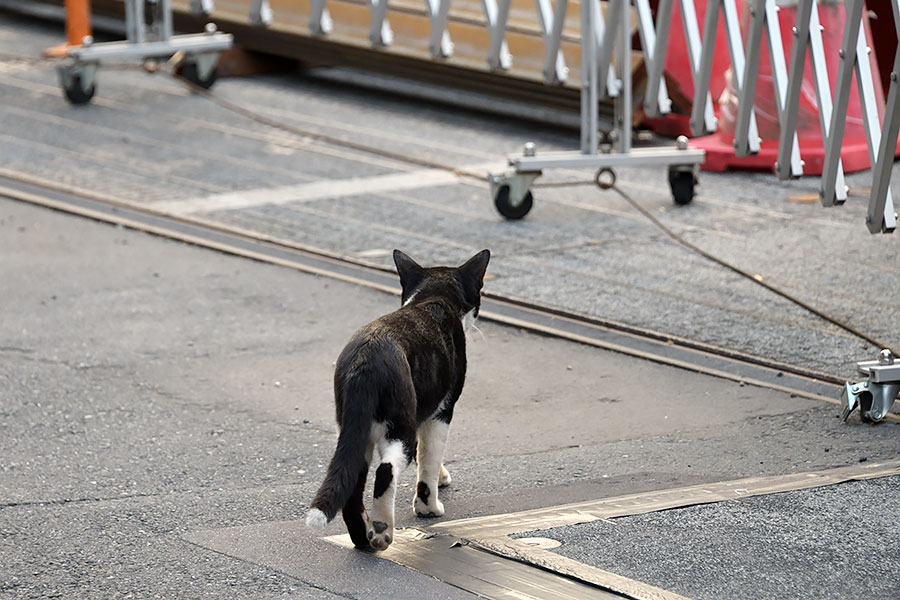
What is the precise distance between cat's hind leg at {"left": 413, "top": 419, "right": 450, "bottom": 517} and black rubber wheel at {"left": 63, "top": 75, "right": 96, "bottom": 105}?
8059 millimetres

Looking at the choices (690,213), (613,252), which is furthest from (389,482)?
(690,213)

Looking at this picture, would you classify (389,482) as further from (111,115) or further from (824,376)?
(111,115)

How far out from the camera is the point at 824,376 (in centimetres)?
604

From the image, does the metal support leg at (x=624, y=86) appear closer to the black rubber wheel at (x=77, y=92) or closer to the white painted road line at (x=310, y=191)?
the white painted road line at (x=310, y=191)

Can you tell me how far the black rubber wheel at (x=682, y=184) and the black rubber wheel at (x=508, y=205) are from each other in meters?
0.97

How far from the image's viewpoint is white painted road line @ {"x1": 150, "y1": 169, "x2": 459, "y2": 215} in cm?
890

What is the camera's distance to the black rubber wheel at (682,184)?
29.2 feet

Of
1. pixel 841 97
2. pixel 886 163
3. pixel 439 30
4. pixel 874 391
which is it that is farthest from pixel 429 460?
pixel 439 30

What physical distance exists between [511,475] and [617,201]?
4369 mm

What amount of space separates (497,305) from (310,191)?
2.58 m

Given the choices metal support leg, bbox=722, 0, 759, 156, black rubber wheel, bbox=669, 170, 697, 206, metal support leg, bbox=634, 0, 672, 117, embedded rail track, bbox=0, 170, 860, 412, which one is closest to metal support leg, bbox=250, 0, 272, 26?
embedded rail track, bbox=0, 170, 860, 412

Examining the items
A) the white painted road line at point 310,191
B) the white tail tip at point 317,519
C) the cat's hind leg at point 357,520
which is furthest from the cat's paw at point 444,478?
the white painted road line at point 310,191

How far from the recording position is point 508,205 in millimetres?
8586

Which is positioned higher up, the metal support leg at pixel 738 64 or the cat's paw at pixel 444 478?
the metal support leg at pixel 738 64
